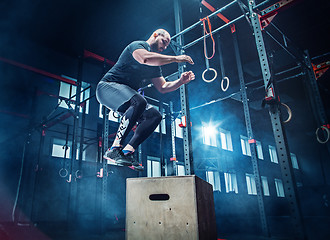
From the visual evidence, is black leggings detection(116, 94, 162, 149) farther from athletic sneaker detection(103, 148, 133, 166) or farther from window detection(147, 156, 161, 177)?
window detection(147, 156, 161, 177)

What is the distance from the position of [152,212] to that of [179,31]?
97.3 inches

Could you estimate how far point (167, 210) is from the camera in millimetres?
1242

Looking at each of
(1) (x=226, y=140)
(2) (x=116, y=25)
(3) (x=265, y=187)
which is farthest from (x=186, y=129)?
(3) (x=265, y=187)

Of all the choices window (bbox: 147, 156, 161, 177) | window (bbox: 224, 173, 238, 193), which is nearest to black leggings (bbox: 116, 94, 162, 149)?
window (bbox: 147, 156, 161, 177)

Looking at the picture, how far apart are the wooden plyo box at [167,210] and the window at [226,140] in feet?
Result: 35.5

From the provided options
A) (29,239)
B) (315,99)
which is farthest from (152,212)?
(315,99)

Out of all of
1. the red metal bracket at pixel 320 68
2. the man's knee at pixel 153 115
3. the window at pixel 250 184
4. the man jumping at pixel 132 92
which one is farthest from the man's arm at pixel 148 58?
the window at pixel 250 184

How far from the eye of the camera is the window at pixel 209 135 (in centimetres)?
1071

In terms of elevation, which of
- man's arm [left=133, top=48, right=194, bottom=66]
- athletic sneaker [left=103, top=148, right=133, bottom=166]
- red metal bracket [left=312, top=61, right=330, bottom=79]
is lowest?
athletic sneaker [left=103, top=148, right=133, bottom=166]

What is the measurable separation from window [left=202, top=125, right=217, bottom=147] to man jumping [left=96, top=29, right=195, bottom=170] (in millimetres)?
9030

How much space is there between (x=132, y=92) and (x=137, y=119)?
0.22 meters

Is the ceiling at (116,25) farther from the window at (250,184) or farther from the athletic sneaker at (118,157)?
the window at (250,184)

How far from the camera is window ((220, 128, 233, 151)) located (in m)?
11.8

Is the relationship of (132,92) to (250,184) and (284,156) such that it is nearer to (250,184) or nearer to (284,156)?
(284,156)
